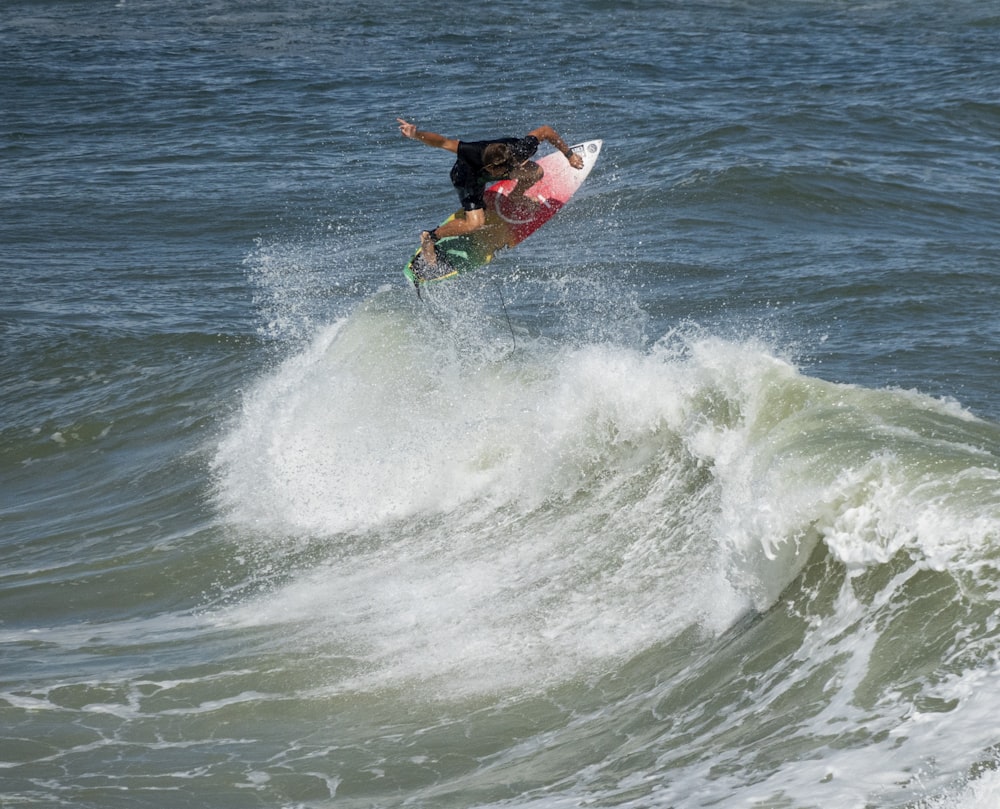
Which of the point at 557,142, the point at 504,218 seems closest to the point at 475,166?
the point at 557,142

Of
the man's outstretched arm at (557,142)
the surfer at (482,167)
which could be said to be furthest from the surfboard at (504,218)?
the man's outstretched arm at (557,142)

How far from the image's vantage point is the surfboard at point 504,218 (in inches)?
→ 466

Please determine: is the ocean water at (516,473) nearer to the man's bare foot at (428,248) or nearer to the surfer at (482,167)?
the man's bare foot at (428,248)

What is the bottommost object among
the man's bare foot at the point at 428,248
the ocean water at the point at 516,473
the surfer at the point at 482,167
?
the ocean water at the point at 516,473

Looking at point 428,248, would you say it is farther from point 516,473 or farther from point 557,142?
point 516,473

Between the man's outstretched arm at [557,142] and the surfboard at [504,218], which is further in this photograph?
the surfboard at [504,218]

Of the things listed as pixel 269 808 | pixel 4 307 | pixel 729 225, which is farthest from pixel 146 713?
pixel 729 225

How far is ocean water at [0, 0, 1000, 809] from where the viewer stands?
21.5 feet

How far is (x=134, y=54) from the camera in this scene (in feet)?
105

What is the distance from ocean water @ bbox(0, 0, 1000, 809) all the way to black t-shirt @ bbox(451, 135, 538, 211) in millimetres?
1700

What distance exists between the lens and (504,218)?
11.9 meters

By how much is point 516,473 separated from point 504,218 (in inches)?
108

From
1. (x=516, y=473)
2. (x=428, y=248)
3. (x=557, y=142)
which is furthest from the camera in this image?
(x=428, y=248)

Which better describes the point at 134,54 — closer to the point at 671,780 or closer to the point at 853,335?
the point at 853,335
